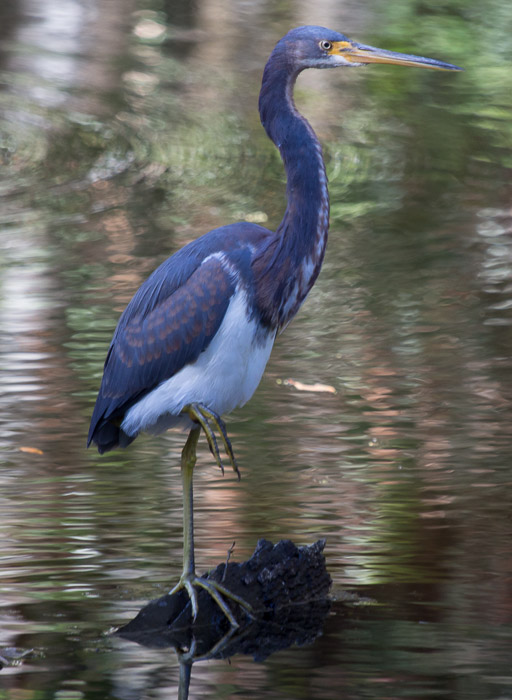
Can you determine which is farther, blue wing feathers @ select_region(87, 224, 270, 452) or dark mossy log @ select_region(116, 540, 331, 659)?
blue wing feathers @ select_region(87, 224, 270, 452)

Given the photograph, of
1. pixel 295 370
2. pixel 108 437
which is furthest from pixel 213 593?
pixel 295 370

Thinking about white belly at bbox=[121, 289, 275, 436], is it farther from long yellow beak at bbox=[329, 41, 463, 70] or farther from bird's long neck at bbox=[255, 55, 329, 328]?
long yellow beak at bbox=[329, 41, 463, 70]

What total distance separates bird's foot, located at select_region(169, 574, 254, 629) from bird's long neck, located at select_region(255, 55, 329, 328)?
102cm

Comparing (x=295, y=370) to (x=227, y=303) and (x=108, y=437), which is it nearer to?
(x=108, y=437)

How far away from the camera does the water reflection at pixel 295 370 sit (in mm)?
5059

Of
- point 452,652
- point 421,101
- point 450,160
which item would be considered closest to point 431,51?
point 421,101

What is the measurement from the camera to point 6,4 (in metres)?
23.1

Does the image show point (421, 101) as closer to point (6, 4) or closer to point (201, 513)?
point (6, 4)

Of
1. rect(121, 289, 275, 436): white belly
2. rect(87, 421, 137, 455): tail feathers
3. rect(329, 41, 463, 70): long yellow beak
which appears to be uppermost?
rect(329, 41, 463, 70): long yellow beak

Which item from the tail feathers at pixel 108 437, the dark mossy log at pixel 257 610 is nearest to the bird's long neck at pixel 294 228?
the tail feathers at pixel 108 437

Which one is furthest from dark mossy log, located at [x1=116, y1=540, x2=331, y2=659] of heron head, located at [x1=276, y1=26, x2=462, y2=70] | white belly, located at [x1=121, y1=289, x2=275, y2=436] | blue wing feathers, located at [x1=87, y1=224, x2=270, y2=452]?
heron head, located at [x1=276, y1=26, x2=462, y2=70]

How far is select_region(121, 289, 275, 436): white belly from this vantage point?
5379 millimetres

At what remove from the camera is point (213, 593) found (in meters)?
5.16

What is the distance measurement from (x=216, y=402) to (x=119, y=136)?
10.2m
